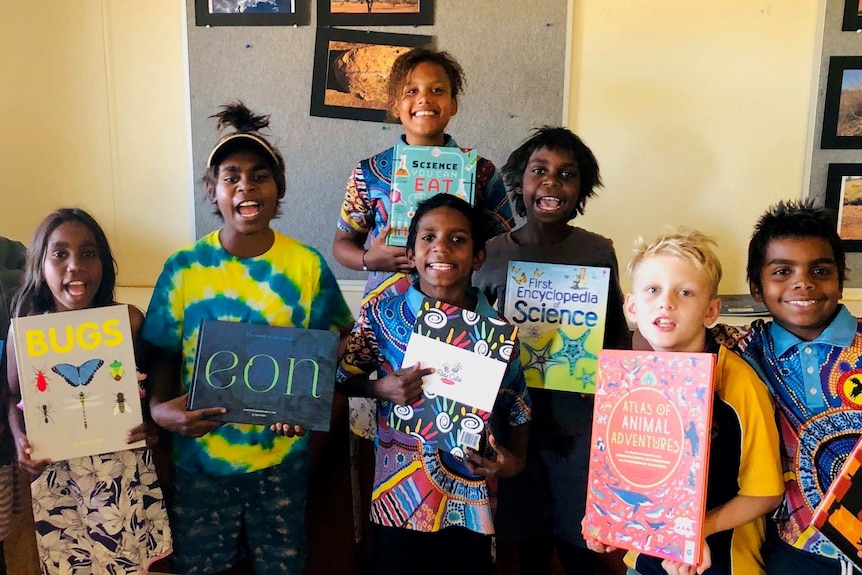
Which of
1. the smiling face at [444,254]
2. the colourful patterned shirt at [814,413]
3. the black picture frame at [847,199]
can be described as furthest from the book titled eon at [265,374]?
the black picture frame at [847,199]

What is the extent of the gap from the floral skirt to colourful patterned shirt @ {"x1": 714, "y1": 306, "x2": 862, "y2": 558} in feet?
4.29

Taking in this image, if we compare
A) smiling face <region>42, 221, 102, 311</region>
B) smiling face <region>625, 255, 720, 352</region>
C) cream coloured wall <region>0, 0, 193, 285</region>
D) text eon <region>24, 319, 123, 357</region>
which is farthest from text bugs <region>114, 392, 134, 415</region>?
cream coloured wall <region>0, 0, 193, 285</region>

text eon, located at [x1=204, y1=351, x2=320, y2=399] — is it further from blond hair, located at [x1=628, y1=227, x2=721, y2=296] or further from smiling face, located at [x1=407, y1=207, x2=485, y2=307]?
blond hair, located at [x1=628, y1=227, x2=721, y2=296]

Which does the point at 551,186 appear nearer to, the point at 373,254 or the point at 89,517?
the point at 373,254

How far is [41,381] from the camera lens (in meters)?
1.25

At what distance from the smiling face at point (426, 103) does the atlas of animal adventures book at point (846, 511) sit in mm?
1104

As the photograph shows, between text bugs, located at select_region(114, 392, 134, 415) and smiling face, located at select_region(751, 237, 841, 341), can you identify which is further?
text bugs, located at select_region(114, 392, 134, 415)

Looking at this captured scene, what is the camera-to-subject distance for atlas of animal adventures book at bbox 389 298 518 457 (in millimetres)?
1188

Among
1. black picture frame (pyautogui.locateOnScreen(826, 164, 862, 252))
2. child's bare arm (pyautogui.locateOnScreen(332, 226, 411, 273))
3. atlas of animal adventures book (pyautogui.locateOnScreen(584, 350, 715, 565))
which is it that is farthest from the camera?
black picture frame (pyautogui.locateOnScreen(826, 164, 862, 252))

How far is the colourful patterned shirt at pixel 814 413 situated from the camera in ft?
3.67

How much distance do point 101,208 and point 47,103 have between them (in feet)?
1.54

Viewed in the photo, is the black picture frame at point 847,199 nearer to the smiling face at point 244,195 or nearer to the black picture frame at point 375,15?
the black picture frame at point 375,15

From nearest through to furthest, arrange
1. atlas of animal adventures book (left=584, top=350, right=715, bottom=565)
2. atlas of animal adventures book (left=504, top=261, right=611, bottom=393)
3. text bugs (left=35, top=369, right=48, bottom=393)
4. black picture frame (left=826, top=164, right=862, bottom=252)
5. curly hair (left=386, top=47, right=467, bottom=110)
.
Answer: atlas of animal adventures book (left=584, top=350, right=715, bottom=565) → text bugs (left=35, top=369, right=48, bottom=393) → atlas of animal adventures book (left=504, top=261, right=611, bottom=393) → curly hair (left=386, top=47, right=467, bottom=110) → black picture frame (left=826, top=164, right=862, bottom=252)

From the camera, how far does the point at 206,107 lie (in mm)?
2463
